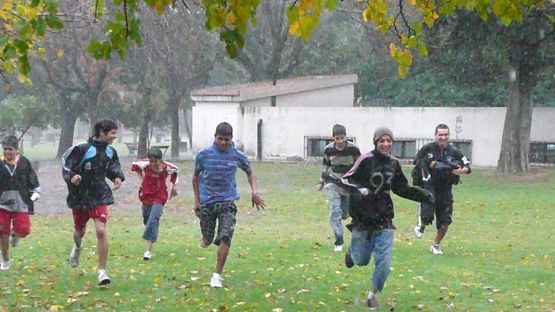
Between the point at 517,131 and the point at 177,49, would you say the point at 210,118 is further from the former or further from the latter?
the point at 517,131

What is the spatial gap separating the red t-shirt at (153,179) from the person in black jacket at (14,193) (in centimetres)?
154

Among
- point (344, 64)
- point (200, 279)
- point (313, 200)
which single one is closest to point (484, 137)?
point (313, 200)

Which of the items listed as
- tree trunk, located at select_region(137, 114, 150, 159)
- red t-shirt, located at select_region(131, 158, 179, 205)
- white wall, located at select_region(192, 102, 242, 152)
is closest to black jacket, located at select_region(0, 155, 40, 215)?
red t-shirt, located at select_region(131, 158, 179, 205)

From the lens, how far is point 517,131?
3241 cm

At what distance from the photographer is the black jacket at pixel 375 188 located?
9477 mm

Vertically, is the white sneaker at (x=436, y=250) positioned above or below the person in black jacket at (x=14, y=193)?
below

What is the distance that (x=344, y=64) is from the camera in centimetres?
5406

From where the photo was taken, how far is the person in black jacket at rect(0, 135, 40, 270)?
11812 millimetres

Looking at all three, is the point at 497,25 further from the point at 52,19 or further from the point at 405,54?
the point at 52,19

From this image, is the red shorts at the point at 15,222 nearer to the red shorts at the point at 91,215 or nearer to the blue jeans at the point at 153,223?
the red shorts at the point at 91,215

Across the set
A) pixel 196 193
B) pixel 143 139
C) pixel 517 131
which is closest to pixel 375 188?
pixel 196 193

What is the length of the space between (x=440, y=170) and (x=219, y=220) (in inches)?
146

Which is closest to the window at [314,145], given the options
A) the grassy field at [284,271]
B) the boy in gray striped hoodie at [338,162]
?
the grassy field at [284,271]

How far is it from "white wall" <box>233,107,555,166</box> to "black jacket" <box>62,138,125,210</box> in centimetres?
2825
